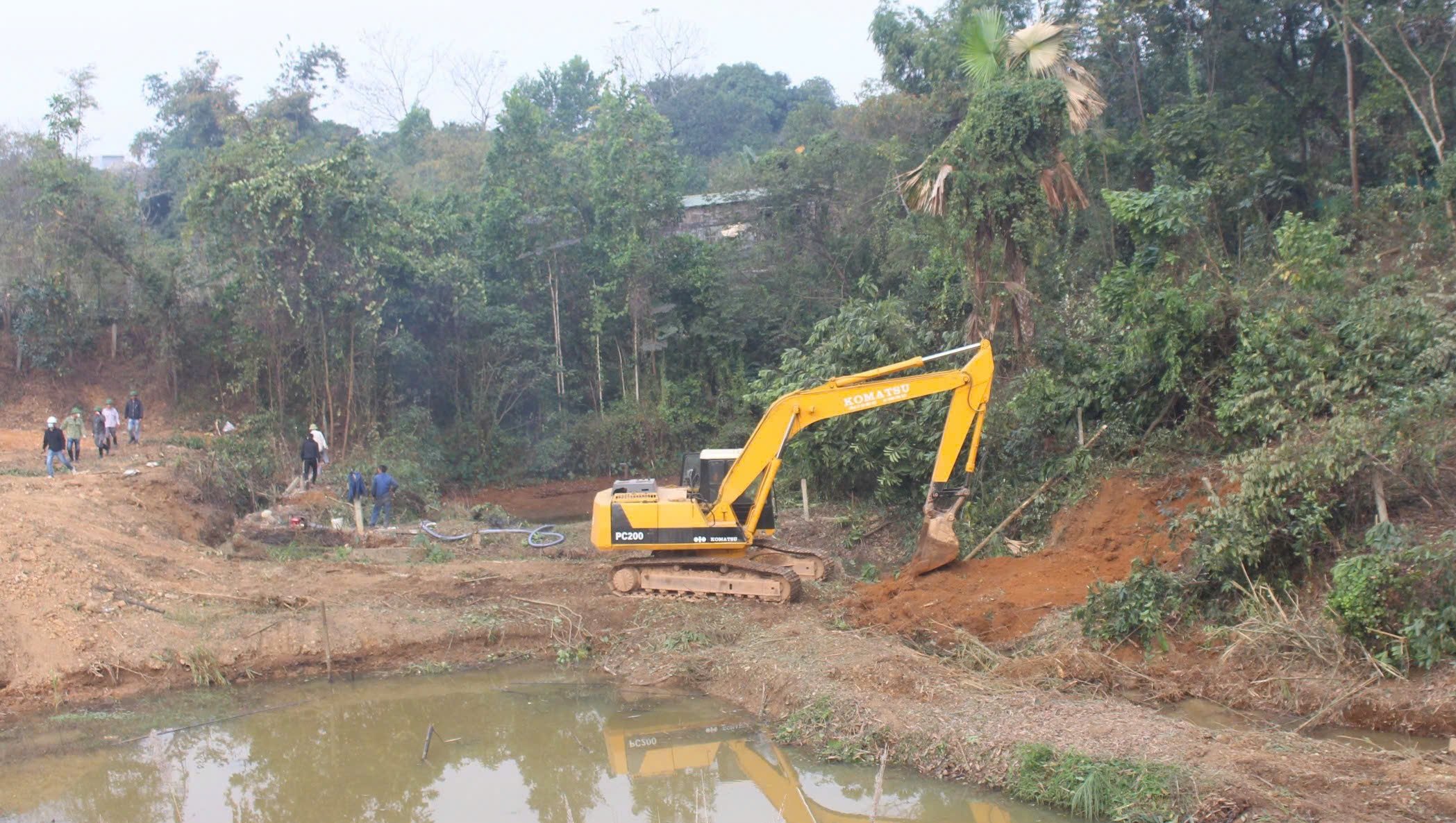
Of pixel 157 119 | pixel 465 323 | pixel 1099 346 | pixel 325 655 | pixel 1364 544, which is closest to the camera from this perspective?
pixel 1364 544

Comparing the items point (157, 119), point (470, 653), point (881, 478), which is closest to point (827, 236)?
point (881, 478)

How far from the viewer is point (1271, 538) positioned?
11984 mm

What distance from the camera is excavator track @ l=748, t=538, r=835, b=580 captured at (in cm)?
1546

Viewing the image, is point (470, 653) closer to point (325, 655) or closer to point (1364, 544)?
point (325, 655)

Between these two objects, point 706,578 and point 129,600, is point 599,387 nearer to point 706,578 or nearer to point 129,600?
point 706,578

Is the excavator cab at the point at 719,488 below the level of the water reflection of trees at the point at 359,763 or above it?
above

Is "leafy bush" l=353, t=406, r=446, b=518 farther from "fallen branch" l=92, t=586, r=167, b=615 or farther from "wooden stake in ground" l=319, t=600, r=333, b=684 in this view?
"wooden stake in ground" l=319, t=600, r=333, b=684

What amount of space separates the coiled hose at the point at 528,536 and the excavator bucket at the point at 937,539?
23.2ft

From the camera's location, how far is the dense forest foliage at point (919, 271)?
44.6ft

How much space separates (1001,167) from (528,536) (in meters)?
10.1

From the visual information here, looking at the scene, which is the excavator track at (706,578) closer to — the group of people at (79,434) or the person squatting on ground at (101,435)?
the group of people at (79,434)

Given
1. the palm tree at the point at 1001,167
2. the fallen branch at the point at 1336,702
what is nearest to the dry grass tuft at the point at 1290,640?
the fallen branch at the point at 1336,702

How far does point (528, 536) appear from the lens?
20.3 metres

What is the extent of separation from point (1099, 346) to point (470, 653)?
1019 centimetres
